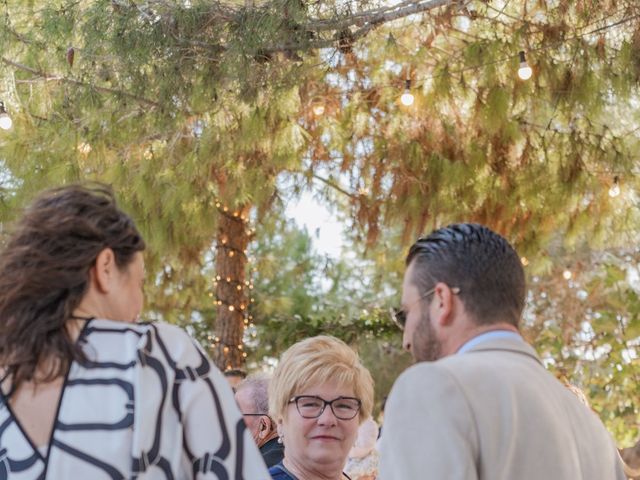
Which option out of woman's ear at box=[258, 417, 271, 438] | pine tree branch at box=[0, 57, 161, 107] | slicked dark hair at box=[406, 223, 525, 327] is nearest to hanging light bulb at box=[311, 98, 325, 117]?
pine tree branch at box=[0, 57, 161, 107]

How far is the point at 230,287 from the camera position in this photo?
10.1 metres

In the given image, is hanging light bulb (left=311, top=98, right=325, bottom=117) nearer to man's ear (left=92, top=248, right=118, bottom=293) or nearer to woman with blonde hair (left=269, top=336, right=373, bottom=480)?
woman with blonde hair (left=269, top=336, right=373, bottom=480)

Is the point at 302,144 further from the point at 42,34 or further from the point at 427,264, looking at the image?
the point at 427,264

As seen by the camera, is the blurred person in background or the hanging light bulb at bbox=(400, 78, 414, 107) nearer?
the blurred person in background

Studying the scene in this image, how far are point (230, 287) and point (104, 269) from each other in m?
8.07

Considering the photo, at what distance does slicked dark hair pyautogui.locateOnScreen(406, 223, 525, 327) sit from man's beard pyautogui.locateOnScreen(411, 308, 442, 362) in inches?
2.3

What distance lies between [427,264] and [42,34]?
15.2ft

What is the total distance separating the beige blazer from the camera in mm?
1828

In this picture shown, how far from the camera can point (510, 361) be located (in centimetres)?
196

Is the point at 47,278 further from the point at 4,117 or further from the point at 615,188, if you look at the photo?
the point at 615,188

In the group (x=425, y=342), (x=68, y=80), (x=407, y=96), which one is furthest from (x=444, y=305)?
(x=407, y=96)

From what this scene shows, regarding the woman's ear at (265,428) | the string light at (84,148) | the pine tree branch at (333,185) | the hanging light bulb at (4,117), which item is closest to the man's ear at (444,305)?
the woman's ear at (265,428)

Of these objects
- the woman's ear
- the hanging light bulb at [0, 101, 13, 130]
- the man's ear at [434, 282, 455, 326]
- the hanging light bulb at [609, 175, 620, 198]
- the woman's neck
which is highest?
the hanging light bulb at [0, 101, 13, 130]

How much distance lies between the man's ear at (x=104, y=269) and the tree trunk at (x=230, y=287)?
25.7 feet
